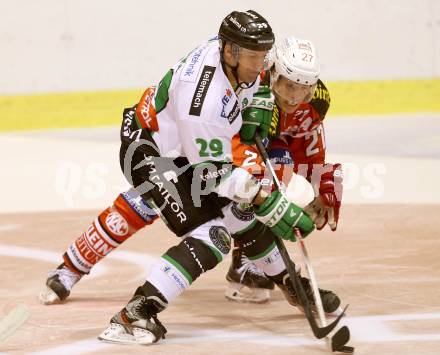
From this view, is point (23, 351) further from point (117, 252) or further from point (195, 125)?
point (117, 252)

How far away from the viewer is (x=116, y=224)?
4945mm

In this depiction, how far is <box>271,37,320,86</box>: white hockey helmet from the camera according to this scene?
15.0ft

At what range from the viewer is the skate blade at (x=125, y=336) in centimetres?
415

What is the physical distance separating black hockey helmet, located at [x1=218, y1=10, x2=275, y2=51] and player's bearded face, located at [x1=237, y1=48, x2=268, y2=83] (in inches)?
0.9

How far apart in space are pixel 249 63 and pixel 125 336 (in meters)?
1.11

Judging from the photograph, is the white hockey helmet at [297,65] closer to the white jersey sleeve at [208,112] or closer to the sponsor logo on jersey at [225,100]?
the white jersey sleeve at [208,112]

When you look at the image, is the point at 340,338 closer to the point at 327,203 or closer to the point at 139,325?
the point at 139,325

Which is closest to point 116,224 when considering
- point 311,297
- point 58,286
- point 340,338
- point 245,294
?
point 58,286

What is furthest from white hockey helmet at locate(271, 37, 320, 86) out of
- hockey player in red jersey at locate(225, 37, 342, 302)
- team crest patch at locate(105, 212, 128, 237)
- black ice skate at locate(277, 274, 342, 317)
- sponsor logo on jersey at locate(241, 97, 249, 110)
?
team crest patch at locate(105, 212, 128, 237)

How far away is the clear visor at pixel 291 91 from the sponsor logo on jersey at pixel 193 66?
56 cm

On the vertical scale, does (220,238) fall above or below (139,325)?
above

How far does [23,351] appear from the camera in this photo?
4.12 meters

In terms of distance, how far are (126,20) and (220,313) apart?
202 inches

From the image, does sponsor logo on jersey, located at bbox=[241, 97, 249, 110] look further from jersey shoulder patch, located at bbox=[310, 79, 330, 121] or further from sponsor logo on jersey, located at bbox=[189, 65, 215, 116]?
jersey shoulder patch, located at bbox=[310, 79, 330, 121]
